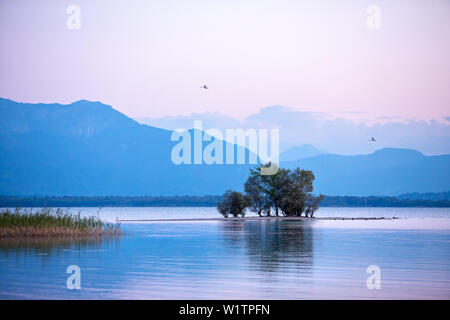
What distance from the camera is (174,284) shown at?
2078cm

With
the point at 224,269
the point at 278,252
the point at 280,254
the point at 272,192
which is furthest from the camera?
the point at 272,192

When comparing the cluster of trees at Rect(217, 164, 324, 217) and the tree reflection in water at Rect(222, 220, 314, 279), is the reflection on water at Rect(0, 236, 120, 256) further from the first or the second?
the cluster of trees at Rect(217, 164, 324, 217)

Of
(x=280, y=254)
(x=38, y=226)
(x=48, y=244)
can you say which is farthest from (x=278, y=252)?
(x=38, y=226)

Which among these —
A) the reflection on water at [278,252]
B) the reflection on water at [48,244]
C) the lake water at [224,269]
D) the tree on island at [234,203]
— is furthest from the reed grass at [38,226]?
the tree on island at [234,203]

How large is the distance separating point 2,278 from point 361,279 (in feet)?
41.5

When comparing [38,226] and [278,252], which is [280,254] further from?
[38,226]

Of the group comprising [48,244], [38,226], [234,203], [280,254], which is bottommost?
[280,254]

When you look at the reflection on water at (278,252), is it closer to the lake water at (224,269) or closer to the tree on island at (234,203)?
the lake water at (224,269)

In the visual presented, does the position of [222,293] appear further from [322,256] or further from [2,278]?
[322,256]

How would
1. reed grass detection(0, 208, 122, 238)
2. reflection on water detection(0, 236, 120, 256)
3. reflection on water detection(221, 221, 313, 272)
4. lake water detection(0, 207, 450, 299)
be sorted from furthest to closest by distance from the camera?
1. reed grass detection(0, 208, 122, 238)
2. reflection on water detection(0, 236, 120, 256)
3. reflection on water detection(221, 221, 313, 272)
4. lake water detection(0, 207, 450, 299)

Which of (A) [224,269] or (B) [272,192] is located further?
(B) [272,192]

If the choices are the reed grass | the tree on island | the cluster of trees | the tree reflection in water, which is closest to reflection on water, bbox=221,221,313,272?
the tree reflection in water
